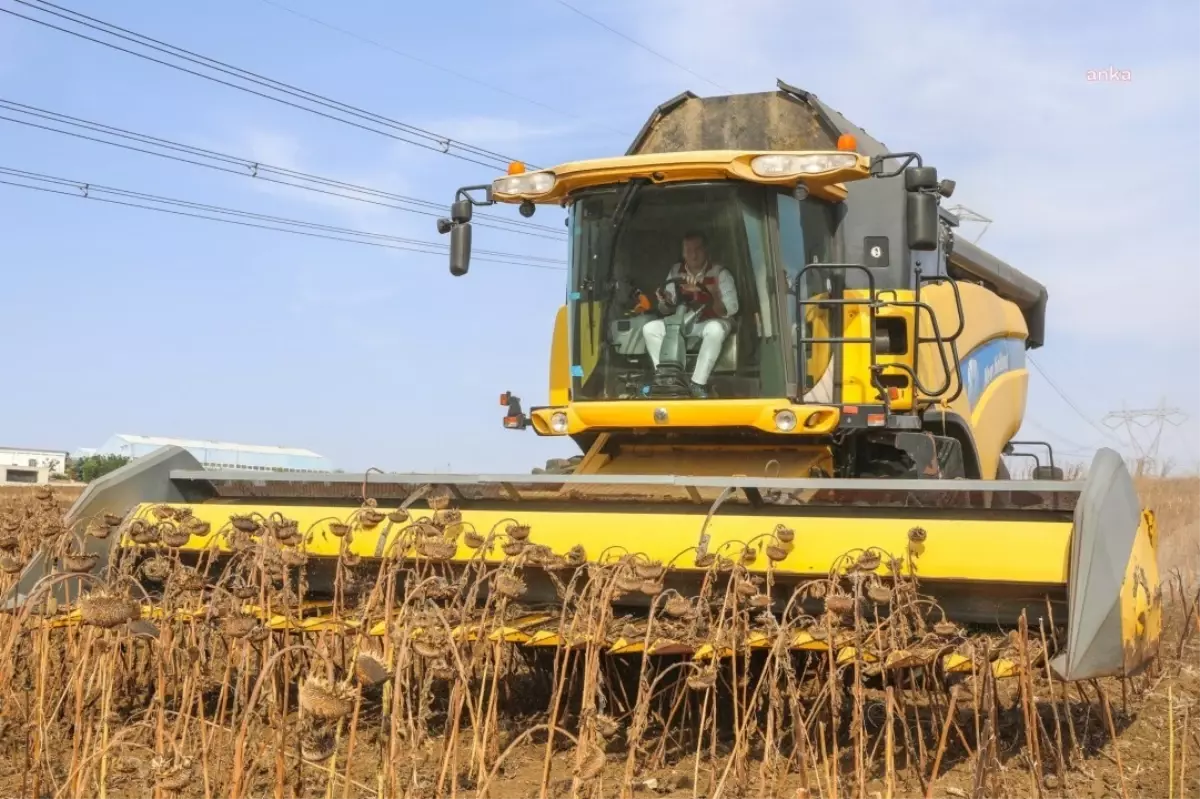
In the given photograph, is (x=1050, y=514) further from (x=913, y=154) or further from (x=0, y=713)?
(x=0, y=713)

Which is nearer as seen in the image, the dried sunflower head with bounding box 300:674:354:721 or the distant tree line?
the dried sunflower head with bounding box 300:674:354:721

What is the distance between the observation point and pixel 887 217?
23.6 ft

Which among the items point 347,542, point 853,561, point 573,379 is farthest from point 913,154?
point 347,542

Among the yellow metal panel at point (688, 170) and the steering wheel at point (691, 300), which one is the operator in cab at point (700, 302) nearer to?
the steering wheel at point (691, 300)

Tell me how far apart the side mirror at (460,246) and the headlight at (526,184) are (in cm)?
25

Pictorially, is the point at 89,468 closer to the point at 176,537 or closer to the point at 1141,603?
the point at 176,537

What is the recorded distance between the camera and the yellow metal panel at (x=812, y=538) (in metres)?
4.36

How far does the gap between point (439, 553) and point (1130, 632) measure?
7.51 feet

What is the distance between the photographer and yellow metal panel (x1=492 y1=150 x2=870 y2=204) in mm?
6184

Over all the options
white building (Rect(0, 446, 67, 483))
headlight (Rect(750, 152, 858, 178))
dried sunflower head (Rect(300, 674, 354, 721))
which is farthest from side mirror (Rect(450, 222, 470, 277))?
white building (Rect(0, 446, 67, 483))

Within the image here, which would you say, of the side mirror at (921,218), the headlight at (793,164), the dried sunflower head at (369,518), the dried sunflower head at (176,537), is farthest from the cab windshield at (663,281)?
the dried sunflower head at (176,537)

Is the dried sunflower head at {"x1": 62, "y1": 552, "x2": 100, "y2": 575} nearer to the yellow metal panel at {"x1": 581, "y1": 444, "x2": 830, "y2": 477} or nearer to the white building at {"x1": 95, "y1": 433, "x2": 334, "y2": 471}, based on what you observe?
the yellow metal panel at {"x1": 581, "y1": 444, "x2": 830, "y2": 477}

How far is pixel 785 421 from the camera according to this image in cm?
603

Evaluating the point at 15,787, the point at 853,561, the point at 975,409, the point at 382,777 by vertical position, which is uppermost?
the point at 975,409
